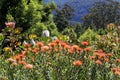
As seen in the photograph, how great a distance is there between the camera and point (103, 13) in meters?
51.3

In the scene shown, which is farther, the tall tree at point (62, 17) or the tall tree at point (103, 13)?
the tall tree at point (62, 17)

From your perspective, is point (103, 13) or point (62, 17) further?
point (62, 17)

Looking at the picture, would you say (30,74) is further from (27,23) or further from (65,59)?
(27,23)

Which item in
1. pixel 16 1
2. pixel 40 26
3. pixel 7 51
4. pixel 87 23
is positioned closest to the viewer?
pixel 7 51

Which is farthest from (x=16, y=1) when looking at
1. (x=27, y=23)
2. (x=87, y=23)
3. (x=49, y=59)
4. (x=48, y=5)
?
(x=87, y=23)

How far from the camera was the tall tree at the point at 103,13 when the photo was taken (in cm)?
5072

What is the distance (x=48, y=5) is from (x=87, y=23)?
3084cm

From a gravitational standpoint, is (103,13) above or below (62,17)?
above

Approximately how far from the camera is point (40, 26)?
19.0 metres

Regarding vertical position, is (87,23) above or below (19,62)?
below

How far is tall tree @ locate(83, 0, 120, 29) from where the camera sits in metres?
50.7

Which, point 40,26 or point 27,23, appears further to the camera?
point 40,26

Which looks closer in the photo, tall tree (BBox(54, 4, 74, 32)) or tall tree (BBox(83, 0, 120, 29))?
tall tree (BBox(83, 0, 120, 29))

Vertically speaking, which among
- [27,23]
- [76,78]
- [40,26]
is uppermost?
[76,78]
